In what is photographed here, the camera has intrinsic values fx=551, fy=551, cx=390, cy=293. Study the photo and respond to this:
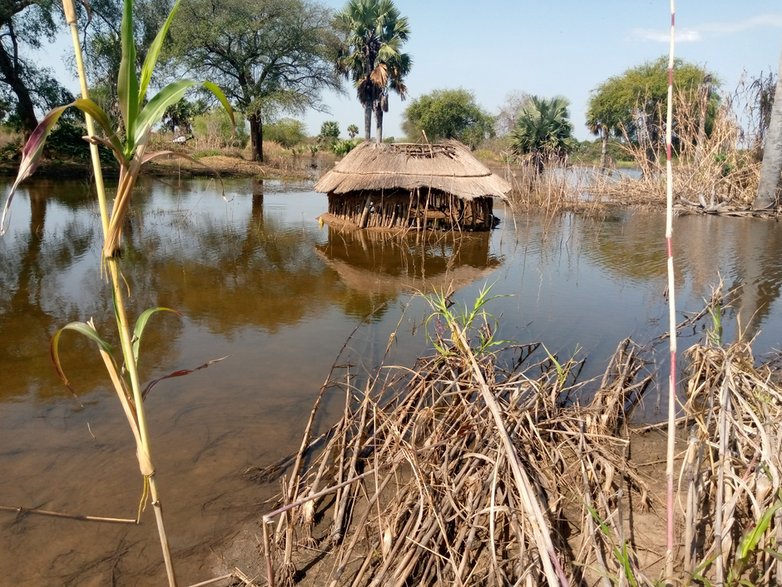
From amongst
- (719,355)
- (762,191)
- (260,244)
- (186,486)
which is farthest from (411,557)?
(762,191)

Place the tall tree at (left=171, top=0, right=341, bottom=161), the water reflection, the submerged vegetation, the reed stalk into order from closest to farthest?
the reed stalk < the submerged vegetation < the water reflection < the tall tree at (left=171, top=0, right=341, bottom=161)

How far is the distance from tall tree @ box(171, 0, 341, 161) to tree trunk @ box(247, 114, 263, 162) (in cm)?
5

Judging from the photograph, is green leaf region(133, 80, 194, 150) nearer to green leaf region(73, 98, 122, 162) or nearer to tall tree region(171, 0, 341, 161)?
green leaf region(73, 98, 122, 162)

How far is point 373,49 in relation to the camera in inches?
1097

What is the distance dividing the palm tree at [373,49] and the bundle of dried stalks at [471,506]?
26066 millimetres

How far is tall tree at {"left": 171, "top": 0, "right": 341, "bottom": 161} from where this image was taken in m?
24.1

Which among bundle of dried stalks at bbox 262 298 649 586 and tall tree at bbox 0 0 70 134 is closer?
bundle of dried stalks at bbox 262 298 649 586

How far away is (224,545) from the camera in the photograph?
2721mm

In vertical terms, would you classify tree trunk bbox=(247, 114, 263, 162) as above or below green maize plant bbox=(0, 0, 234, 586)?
above

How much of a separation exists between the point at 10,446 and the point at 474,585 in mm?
3129

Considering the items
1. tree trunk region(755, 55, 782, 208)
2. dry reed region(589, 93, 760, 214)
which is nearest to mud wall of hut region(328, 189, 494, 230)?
dry reed region(589, 93, 760, 214)

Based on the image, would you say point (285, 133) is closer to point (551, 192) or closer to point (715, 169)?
point (551, 192)

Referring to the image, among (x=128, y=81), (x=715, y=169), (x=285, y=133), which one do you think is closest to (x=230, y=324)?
(x=128, y=81)

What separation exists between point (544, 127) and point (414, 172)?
1185cm
